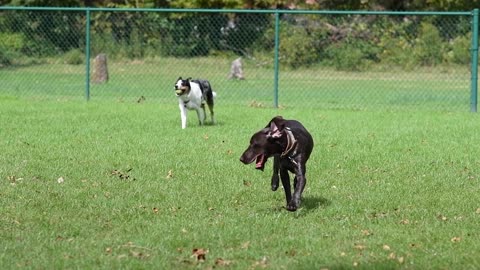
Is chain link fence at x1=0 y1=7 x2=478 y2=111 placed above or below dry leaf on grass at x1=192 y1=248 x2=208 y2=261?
below

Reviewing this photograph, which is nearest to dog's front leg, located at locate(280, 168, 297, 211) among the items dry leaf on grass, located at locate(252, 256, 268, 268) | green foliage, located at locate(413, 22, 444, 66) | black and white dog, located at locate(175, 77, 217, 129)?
dry leaf on grass, located at locate(252, 256, 268, 268)

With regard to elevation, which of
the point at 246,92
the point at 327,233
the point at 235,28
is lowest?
the point at 246,92

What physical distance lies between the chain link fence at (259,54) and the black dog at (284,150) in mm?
12380

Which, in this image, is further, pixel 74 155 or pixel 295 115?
pixel 295 115

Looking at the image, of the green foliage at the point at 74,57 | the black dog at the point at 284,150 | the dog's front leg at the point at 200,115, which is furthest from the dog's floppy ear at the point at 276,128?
the green foliage at the point at 74,57

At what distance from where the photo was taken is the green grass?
6477 millimetres

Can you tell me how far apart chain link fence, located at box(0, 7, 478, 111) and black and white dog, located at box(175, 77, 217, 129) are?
16.8 feet

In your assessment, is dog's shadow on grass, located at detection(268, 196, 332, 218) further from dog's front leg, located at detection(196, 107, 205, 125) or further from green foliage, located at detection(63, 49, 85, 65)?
green foliage, located at detection(63, 49, 85, 65)

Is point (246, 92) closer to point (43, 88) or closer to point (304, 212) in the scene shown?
point (43, 88)

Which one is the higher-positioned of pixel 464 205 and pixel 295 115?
pixel 464 205

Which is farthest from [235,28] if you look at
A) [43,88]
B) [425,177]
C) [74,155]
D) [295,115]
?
[425,177]

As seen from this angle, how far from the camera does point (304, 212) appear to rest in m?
7.89

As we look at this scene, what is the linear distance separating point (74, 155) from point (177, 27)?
1077 centimetres

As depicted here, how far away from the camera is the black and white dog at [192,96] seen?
46.9 ft
